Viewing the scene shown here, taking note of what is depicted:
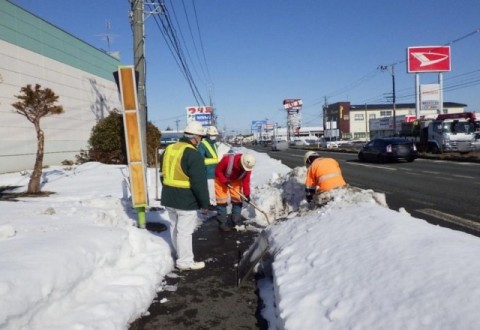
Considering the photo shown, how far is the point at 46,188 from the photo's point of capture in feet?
36.7

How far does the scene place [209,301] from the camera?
13.9ft

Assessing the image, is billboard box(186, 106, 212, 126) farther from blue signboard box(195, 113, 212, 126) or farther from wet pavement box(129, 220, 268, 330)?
wet pavement box(129, 220, 268, 330)

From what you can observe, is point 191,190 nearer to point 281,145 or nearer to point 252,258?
point 252,258

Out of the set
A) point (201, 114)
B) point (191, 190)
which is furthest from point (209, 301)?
point (201, 114)

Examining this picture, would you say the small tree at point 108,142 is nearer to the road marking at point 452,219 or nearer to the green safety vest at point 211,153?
the green safety vest at point 211,153

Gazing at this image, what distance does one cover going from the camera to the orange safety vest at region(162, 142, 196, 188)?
16.7ft

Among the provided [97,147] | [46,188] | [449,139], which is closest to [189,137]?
[46,188]

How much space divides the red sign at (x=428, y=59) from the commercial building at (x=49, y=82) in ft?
100

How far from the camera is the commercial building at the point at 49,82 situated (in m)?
16.6

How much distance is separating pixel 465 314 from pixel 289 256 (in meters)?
2.14

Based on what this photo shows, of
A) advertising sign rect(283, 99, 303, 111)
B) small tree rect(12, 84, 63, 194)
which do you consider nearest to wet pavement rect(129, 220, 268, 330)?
small tree rect(12, 84, 63, 194)

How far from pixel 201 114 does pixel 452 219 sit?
30.2 meters

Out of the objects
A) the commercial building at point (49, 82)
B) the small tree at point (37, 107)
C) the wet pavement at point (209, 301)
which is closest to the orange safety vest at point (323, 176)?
the wet pavement at point (209, 301)

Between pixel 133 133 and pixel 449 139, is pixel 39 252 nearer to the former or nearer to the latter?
pixel 133 133
